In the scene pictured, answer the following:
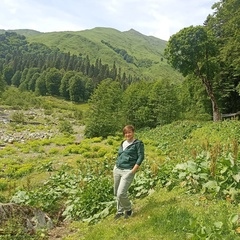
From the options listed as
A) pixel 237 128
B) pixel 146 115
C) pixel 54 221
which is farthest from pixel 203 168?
pixel 146 115

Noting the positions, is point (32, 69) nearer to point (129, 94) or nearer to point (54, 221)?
point (129, 94)

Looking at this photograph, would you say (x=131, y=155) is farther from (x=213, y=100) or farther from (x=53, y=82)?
(x=53, y=82)

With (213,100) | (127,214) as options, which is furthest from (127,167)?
(213,100)

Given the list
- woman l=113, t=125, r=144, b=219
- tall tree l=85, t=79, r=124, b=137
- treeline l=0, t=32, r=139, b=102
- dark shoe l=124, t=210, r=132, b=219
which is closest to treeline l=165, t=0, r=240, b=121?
tall tree l=85, t=79, r=124, b=137

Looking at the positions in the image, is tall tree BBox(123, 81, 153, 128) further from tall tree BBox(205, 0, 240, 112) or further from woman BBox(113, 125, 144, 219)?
woman BBox(113, 125, 144, 219)

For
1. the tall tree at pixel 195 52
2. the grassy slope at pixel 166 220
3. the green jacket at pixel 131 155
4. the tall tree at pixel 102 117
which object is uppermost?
the tall tree at pixel 195 52

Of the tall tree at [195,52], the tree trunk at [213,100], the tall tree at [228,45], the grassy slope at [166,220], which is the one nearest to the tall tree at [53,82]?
the tall tree at [228,45]

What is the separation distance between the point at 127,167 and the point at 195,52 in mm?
23702

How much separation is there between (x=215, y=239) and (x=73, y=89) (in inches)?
4663

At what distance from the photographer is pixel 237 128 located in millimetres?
20594

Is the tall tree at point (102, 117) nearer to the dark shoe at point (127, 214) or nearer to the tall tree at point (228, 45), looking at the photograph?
the tall tree at point (228, 45)

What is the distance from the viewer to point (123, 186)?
725 cm

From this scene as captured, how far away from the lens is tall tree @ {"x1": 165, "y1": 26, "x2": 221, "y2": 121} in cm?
2817

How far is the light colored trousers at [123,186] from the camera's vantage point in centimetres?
727
